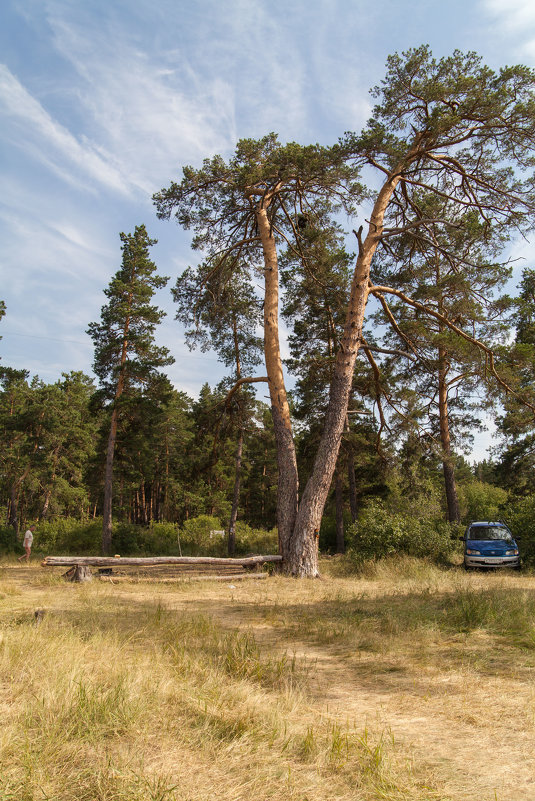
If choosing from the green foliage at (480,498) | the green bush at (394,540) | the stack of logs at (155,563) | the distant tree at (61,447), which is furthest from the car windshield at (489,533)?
the distant tree at (61,447)

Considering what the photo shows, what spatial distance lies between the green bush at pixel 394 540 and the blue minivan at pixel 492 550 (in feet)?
3.58

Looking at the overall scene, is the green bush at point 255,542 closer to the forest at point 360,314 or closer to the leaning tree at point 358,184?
the forest at point 360,314

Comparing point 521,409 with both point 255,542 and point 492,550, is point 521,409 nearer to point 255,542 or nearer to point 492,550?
point 492,550

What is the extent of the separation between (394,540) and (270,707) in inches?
531

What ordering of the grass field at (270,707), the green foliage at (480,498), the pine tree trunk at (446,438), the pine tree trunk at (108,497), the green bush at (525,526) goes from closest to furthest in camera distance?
the grass field at (270,707)
the green bush at (525,526)
the pine tree trunk at (446,438)
the pine tree trunk at (108,497)
the green foliage at (480,498)

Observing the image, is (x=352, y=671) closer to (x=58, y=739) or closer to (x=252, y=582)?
(x=58, y=739)

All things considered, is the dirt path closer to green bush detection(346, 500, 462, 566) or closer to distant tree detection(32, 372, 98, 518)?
green bush detection(346, 500, 462, 566)

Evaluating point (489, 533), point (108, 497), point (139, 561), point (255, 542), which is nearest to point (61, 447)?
point (108, 497)

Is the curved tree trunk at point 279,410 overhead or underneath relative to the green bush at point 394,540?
overhead

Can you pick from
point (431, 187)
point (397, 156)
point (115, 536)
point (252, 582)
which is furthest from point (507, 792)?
point (115, 536)

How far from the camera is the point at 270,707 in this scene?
3785mm

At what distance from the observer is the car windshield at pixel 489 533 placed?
15781 millimetres

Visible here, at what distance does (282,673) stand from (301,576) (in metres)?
8.79

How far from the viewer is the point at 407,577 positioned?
13133 millimetres
